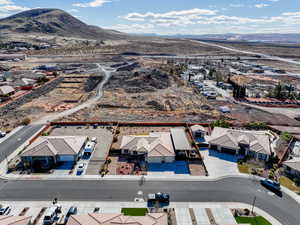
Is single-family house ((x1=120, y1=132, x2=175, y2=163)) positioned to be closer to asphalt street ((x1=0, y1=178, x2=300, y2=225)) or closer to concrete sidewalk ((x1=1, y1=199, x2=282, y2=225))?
asphalt street ((x1=0, y1=178, x2=300, y2=225))

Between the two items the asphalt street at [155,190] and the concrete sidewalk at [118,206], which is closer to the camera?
the concrete sidewalk at [118,206]

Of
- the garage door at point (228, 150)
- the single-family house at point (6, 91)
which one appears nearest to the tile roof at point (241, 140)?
the garage door at point (228, 150)

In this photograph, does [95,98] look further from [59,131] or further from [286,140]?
[286,140]

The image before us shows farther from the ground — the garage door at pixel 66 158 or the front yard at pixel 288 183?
the garage door at pixel 66 158

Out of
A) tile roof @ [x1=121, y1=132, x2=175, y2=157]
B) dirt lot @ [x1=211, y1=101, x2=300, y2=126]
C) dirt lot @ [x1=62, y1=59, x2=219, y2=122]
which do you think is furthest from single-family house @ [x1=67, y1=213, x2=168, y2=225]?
dirt lot @ [x1=211, y1=101, x2=300, y2=126]

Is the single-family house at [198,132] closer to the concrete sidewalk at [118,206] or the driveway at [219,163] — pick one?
the driveway at [219,163]

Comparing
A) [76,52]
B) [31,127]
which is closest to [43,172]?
[31,127]

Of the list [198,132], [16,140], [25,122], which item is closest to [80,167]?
[16,140]
